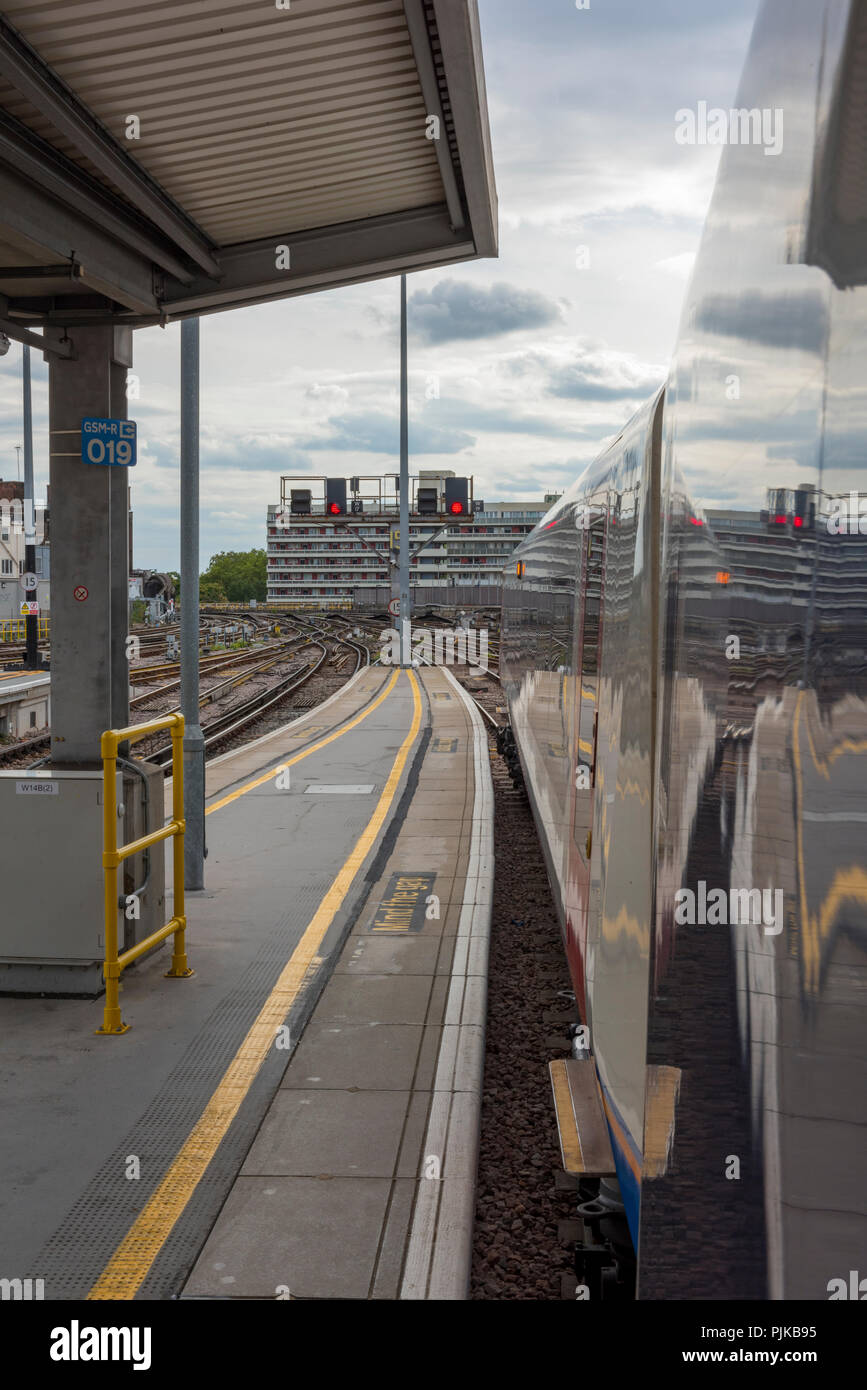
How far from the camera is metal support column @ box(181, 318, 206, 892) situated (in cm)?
845

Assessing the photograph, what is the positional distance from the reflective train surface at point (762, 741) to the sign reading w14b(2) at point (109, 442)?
15.1ft

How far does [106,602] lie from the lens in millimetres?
7238

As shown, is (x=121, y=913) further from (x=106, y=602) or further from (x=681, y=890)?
(x=681, y=890)

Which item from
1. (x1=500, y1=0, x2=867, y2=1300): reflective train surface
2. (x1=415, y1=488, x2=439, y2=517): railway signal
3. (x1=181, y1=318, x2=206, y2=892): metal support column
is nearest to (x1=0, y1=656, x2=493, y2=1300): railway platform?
(x1=181, y1=318, x2=206, y2=892): metal support column

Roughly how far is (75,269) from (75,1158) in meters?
4.32

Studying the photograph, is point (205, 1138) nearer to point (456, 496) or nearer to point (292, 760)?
point (292, 760)

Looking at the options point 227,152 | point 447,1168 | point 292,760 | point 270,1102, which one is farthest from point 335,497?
point 447,1168

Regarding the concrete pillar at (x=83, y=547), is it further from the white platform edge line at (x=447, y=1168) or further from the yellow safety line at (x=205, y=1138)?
the white platform edge line at (x=447, y=1168)

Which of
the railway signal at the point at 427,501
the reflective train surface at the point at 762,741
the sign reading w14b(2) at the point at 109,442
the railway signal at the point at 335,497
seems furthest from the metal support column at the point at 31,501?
the reflective train surface at the point at 762,741

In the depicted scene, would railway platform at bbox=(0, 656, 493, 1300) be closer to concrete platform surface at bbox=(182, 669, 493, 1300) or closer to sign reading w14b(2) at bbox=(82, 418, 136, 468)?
concrete platform surface at bbox=(182, 669, 493, 1300)

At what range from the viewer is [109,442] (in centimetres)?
711

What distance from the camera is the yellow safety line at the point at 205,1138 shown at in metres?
3.92

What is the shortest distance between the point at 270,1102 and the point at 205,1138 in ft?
1.47
